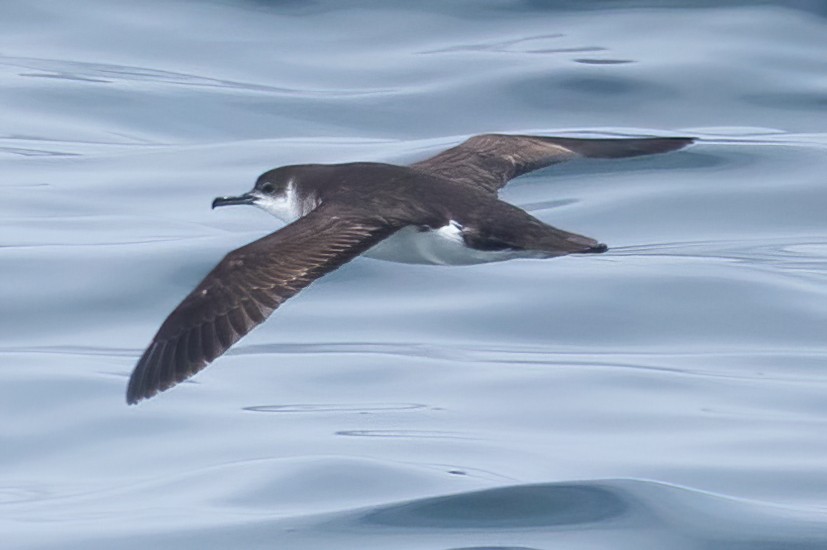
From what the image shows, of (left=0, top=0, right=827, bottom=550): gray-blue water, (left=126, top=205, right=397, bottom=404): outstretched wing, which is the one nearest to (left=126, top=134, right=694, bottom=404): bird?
(left=126, top=205, right=397, bottom=404): outstretched wing

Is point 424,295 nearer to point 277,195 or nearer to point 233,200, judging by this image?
point 277,195

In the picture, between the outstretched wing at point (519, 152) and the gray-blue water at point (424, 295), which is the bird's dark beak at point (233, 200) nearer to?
the gray-blue water at point (424, 295)

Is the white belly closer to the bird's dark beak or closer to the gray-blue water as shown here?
the gray-blue water

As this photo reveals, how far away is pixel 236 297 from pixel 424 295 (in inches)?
77.1

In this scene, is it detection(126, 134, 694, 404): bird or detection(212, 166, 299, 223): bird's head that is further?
detection(212, 166, 299, 223): bird's head

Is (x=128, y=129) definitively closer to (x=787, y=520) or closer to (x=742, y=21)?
(x=742, y=21)

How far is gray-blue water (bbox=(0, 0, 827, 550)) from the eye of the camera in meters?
5.33

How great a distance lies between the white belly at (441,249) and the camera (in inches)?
251

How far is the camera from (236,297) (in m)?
5.74

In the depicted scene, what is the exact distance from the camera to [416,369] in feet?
22.0

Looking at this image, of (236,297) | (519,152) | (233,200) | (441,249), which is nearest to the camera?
(236,297)

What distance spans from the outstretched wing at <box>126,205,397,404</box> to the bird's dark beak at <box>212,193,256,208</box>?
47.7 inches

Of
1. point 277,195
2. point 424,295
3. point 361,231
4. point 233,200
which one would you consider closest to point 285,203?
point 277,195

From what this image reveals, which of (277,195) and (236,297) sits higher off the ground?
(277,195)
